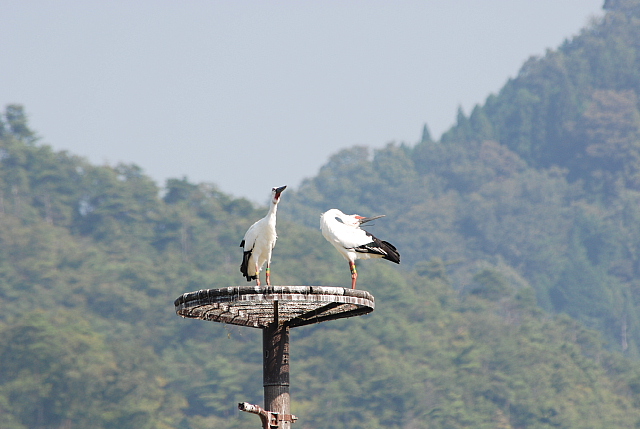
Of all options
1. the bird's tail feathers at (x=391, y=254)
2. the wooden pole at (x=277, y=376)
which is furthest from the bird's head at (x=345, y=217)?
the wooden pole at (x=277, y=376)

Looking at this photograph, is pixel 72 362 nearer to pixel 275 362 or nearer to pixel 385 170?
pixel 275 362

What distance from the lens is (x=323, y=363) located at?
284 feet

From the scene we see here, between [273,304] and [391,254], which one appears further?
[391,254]

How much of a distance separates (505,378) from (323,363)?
13676mm

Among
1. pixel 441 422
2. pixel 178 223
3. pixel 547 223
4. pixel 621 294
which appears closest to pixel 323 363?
pixel 441 422

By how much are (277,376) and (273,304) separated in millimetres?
789

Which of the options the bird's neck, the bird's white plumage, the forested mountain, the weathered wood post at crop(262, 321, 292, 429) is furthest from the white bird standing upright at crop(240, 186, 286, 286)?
the forested mountain

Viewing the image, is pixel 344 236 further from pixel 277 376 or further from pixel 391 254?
pixel 277 376

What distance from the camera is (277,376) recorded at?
11.2 m

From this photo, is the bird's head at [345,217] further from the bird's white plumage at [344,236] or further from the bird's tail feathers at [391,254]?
the bird's tail feathers at [391,254]

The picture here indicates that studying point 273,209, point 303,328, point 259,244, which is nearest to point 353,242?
point 259,244

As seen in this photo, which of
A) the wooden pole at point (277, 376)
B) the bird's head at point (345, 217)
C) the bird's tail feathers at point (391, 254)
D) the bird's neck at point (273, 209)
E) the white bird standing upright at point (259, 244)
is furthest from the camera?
the bird's head at point (345, 217)

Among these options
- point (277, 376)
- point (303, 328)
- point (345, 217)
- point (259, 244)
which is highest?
point (303, 328)

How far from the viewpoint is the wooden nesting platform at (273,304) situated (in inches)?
400
